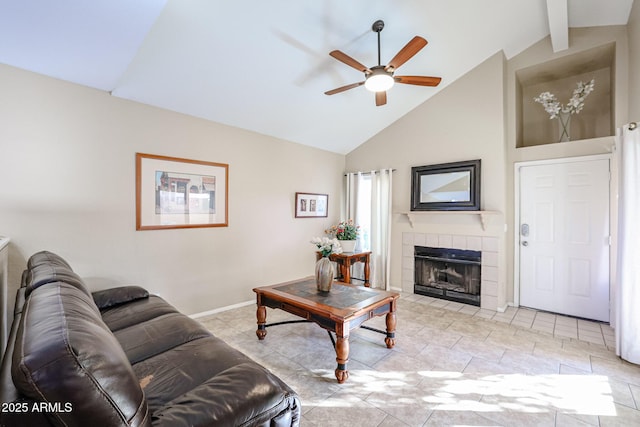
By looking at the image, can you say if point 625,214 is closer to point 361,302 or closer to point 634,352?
point 634,352

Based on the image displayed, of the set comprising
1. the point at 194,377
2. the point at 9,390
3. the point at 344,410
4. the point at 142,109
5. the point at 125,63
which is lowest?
the point at 344,410

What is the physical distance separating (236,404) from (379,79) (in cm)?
267

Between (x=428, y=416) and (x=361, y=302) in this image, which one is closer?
(x=428, y=416)

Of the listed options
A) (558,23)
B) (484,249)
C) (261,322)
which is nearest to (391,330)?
(261,322)

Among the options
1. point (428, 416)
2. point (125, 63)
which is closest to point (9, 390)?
point (428, 416)

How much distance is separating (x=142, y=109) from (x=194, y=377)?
9.17ft

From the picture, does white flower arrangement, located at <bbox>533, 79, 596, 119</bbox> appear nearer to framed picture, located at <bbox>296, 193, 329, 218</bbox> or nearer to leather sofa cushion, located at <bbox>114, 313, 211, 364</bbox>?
framed picture, located at <bbox>296, 193, 329, 218</bbox>

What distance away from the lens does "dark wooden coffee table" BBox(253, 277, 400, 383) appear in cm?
220

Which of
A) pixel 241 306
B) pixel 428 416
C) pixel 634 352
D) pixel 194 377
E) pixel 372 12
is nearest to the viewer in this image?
pixel 194 377

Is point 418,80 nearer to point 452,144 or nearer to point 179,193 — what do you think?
Answer: point 452,144

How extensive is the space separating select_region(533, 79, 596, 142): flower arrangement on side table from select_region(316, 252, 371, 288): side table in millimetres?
3230

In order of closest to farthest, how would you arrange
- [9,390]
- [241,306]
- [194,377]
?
[9,390] < [194,377] < [241,306]

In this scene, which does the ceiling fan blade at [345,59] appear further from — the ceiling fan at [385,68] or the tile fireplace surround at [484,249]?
the tile fireplace surround at [484,249]

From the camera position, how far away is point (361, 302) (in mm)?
2520
